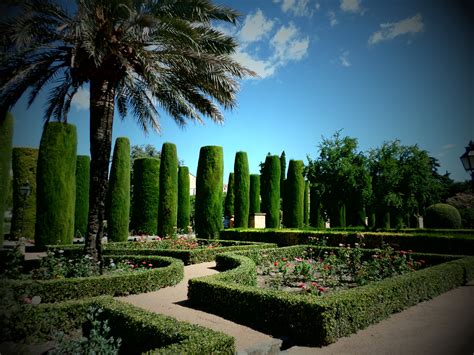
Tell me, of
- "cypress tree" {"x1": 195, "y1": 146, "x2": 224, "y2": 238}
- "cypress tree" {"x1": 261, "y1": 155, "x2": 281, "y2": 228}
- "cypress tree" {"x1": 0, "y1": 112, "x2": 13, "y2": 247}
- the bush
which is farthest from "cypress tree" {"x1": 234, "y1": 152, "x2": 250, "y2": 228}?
"cypress tree" {"x1": 0, "y1": 112, "x2": 13, "y2": 247}

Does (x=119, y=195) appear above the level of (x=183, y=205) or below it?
above

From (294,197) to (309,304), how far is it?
19489 mm

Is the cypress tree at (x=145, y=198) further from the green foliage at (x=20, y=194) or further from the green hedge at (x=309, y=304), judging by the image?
the green hedge at (x=309, y=304)

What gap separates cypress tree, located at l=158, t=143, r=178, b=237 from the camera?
761 inches

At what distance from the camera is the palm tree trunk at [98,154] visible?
830 cm

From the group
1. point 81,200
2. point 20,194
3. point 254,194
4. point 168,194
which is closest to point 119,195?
point 81,200

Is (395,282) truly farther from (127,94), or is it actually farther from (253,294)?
(127,94)

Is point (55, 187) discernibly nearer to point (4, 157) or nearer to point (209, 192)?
point (4, 157)

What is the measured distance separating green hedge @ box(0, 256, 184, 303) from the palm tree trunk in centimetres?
146

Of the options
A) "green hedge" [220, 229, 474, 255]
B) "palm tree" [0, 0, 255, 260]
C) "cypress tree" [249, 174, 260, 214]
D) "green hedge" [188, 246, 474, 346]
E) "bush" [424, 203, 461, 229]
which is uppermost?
"palm tree" [0, 0, 255, 260]

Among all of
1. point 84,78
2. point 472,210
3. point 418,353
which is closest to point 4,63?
point 84,78

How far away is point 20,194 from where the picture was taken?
54.0ft

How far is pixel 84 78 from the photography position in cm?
886

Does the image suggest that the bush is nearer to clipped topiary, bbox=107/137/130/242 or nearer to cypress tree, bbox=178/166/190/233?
cypress tree, bbox=178/166/190/233
